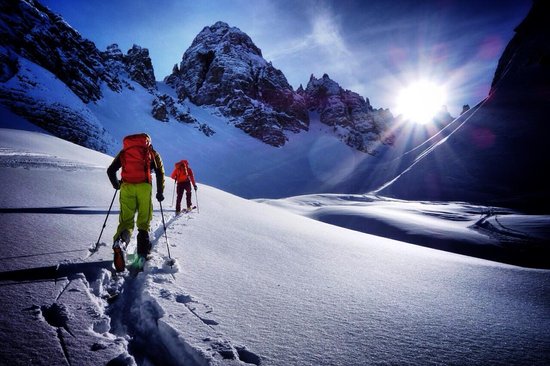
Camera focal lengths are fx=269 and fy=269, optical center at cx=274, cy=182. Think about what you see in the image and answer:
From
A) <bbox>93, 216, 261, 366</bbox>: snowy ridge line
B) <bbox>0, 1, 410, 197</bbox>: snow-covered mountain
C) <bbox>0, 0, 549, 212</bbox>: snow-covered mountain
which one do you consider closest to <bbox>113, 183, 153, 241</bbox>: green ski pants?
<bbox>93, 216, 261, 366</bbox>: snowy ridge line

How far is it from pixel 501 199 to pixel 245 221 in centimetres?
2420

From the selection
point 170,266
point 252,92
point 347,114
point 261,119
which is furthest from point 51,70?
point 347,114

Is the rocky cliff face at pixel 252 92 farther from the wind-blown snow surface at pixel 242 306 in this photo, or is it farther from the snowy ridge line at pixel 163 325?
the snowy ridge line at pixel 163 325

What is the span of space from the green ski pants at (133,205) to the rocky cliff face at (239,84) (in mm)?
69893

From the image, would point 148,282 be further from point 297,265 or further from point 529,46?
point 529,46

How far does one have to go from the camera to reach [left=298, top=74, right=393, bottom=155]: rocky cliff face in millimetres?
94688

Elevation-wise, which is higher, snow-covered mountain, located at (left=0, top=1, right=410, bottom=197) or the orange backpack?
snow-covered mountain, located at (left=0, top=1, right=410, bottom=197)

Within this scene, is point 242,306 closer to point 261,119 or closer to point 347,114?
point 261,119

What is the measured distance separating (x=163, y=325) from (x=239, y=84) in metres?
82.1

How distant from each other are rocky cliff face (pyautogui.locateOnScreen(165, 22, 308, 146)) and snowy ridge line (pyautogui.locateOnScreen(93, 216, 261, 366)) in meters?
71.2

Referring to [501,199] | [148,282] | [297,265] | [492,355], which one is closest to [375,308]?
[492,355]

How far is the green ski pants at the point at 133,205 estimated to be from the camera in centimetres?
406

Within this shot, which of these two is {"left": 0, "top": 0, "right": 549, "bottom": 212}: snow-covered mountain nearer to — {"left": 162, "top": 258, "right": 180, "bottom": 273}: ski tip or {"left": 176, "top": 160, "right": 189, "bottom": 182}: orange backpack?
{"left": 176, "top": 160, "right": 189, "bottom": 182}: orange backpack

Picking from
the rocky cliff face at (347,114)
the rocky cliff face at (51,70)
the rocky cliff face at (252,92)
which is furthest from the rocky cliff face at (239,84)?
the rocky cliff face at (51,70)
